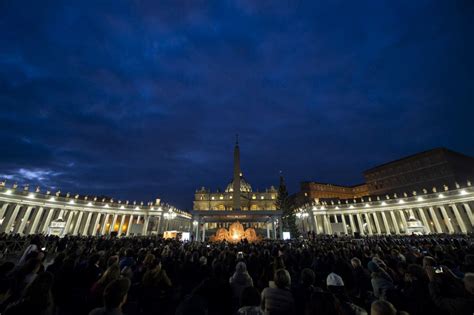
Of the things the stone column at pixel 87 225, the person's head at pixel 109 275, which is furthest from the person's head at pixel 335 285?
the stone column at pixel 87 225

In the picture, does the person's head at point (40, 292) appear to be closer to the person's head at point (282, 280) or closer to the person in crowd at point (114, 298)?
the person in crowd at point (114, 298)

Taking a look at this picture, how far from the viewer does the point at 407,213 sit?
177 ft

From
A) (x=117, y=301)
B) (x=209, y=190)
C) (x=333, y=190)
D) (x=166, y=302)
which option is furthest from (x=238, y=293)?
(x=209, y=190)

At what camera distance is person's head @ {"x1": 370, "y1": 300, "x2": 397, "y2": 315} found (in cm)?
232

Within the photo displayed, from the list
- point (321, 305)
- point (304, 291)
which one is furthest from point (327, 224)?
point (321, 305)

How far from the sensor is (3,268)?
15.5 ft

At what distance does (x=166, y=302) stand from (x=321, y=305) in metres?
4.66

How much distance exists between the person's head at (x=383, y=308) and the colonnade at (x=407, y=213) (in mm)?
39441

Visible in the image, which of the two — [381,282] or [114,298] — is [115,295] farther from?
[381,282]

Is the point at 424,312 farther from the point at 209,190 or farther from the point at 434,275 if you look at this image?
the point at 209,190

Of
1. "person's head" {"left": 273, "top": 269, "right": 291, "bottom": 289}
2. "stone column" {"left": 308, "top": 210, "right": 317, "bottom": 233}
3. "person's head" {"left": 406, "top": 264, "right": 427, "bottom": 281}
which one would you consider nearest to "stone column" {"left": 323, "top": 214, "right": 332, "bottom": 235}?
"stone column" {"left": 308, "top": 210, "right": 317, "bottom": 233}

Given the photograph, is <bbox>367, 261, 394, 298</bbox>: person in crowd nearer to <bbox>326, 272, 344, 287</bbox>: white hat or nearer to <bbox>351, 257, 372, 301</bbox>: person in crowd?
<bbox>326, 272, 344, 287</bbox>: white hat

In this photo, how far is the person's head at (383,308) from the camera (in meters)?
2.32

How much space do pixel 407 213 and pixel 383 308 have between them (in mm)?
70193
